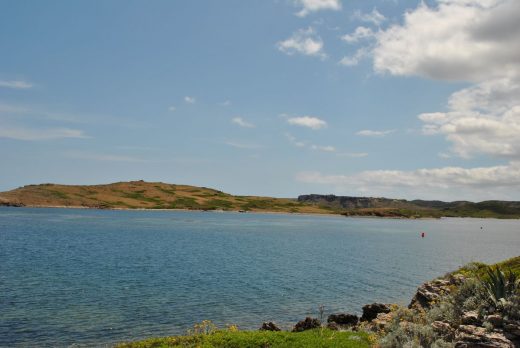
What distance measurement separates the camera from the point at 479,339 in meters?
20.1

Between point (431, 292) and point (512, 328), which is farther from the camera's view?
point (431, 292)

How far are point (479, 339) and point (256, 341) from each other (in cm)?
1190

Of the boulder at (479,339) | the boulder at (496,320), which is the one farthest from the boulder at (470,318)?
the boulder at (479,339)

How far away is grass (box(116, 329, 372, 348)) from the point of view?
78.4 feet

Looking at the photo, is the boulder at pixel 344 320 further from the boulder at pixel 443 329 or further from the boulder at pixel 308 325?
the boulder at pixel 443 329

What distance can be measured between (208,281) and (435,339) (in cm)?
3765

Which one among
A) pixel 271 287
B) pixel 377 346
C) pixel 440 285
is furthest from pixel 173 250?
pixel 377 346

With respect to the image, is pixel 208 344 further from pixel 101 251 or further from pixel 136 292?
pixel 101 251

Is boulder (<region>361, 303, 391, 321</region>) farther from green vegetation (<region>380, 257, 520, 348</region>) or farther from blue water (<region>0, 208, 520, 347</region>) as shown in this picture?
green vegetation (<region>380, 257, 520, 348</region>)

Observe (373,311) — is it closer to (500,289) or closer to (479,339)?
(500,289)

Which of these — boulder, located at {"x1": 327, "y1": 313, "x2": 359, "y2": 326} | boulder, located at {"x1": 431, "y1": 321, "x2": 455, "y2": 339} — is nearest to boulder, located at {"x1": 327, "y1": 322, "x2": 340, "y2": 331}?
boulder, located at {"x1": 327, "y1": 313, "x2": 359, "y2": 326}

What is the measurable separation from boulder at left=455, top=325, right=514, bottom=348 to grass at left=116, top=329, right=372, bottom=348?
5.61 m

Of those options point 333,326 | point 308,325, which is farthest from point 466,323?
point 333,326

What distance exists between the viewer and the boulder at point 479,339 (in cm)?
1958
